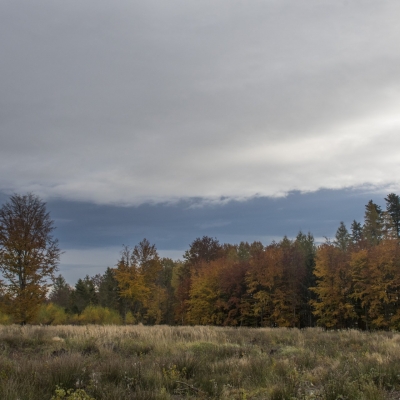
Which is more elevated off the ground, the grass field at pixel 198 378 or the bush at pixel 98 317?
the grass field at pixel 198 378

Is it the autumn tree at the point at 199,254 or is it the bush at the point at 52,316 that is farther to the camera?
the autumn tree at the point at 199,254

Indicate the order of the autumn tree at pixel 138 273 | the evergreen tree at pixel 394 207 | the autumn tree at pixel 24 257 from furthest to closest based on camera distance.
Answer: the evergreen tree at pixel 394 207
the autumn tree at pixel 138 273
the autumn tree at pixel 24 257

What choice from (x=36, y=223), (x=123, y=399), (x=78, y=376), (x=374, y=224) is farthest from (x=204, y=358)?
(x=374, y=224)

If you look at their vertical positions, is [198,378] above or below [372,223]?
below

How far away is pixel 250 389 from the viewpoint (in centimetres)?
702

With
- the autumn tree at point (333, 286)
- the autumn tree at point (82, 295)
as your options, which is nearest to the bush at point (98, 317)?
the autumn tree at point (82, 295)

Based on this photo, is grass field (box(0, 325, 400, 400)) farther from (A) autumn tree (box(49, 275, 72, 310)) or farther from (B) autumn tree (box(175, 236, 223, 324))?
(A) autumn tree (box(49, 275, 72, 310))

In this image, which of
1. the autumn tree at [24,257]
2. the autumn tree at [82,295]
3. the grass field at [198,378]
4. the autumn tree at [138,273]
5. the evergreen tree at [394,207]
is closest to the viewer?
the grass field at [198,378]

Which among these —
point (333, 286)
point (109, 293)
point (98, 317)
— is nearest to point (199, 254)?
point (109, 293)

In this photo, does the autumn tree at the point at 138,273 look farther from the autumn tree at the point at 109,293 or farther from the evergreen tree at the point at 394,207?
the evergreen tree at the point at 394,207

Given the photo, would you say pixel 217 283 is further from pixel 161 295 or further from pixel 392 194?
pixel 392 194

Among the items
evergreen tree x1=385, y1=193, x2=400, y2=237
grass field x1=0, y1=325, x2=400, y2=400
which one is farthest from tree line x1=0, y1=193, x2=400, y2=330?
grass field x1=0, y1=325, x2=400, y2=400

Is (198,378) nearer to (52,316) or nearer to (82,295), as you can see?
(52,316)

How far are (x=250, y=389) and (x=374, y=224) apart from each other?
56.0 meters
